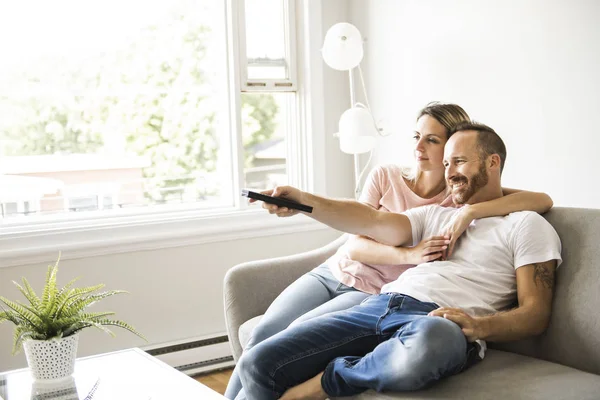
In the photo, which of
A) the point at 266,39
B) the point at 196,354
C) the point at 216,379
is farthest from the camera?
the point at 266,39

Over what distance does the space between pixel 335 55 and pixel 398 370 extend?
1.85 meters

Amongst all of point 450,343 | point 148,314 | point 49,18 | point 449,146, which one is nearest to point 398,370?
point 450,343

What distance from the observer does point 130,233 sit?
3332 mm

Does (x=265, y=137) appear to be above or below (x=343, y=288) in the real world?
above

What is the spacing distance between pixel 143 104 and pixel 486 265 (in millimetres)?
1985

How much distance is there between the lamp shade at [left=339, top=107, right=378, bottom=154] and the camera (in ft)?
10.9

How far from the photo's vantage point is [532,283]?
2045mm

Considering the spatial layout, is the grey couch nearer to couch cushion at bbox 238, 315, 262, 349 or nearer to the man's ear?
the man's ear

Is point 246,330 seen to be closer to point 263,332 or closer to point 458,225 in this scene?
point 263,332

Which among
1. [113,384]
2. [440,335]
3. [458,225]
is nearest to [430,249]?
[458,225]

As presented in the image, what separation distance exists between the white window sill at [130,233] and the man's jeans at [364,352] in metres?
1.32

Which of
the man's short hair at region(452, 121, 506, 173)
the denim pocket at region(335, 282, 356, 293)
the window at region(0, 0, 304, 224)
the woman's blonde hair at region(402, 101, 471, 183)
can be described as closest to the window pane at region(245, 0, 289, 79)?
the window at region(0, 0, 304, 224)

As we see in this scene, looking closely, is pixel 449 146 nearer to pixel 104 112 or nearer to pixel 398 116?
pixel 398 116

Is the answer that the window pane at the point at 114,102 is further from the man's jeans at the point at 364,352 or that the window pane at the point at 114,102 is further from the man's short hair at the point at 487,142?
the man's short hair at the point at 487,142
